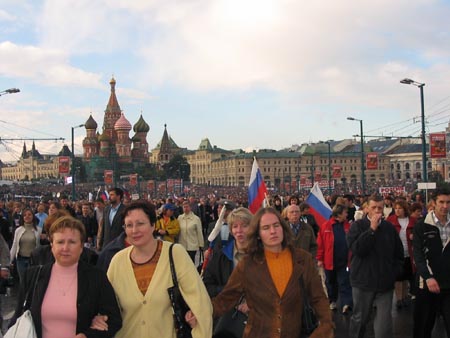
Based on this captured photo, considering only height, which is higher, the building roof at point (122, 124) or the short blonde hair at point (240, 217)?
the building roof at point (122, 124)

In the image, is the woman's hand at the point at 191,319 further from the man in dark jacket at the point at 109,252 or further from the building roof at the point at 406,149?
the building roof at the point at 406,149

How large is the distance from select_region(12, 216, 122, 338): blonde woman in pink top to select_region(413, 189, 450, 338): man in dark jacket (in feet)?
11.1

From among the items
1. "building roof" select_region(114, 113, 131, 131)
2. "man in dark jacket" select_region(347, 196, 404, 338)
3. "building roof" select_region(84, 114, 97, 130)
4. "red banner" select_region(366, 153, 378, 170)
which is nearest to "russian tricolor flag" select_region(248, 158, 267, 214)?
"man in dark jacket" select_region(347, 196, 404, 338)

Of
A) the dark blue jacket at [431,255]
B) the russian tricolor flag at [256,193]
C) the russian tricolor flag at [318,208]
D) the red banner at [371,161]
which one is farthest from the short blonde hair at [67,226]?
the red banner at [371,161]

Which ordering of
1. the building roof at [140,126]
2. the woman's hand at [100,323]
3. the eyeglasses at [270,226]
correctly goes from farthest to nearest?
the building roof at [140,126] < the eyeglasses at [270,226] < the woman's hand at [100,323]

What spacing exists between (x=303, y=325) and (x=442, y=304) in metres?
2.56

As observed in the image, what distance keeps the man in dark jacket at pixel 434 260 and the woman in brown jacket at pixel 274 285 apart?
2261 millimetres

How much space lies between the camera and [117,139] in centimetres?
13375

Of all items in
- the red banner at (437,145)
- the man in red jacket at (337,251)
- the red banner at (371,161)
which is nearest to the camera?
the man in red jacket at (337,251)

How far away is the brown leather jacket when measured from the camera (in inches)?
163

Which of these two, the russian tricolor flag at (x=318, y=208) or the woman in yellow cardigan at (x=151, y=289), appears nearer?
the woman in yellow cardigan at (x=151, y=289)

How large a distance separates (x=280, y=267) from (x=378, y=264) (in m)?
2.44

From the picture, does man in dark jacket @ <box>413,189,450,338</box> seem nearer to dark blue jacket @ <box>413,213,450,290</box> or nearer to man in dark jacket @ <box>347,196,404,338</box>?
dark blue jacket @ <box>413,213,450,290</box>

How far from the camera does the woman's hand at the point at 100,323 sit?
3.84m
